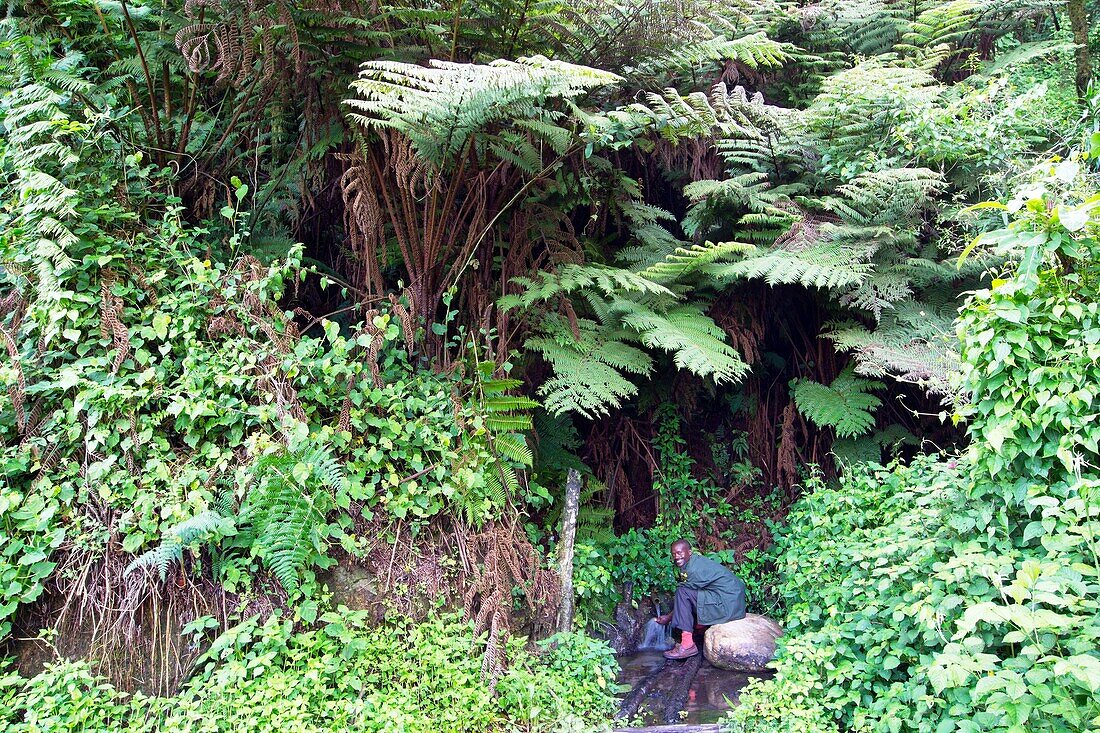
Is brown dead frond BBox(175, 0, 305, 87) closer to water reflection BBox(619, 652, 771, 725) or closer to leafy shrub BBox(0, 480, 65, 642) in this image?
leafy shrub BBox(0, 480, 65, 642)

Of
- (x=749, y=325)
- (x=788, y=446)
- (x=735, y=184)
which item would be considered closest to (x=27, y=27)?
(x=735, y=184)

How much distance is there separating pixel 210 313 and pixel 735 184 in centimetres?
409

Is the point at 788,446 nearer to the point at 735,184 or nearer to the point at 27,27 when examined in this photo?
the point at 735,184

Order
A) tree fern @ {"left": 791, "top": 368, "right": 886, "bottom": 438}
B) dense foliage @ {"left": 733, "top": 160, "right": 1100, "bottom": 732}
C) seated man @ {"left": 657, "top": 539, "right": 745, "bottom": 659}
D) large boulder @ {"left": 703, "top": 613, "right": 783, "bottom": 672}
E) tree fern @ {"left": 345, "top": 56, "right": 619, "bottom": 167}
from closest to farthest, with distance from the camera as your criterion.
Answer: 1. dense foliage @ {"left": 733, "top": 160, "right": 1100, "bottom": 732}
2. tree fern @ {"left": 345, "top": 56, "right": 619, "bottom": 167}
3. large boulder @ {"left": 703, "top": 613, "right": 783, "bottom": 672}
4. tree fern @ {"left": 791, "top": 368, "right": 886, "bottom": 438}
5. seated man @ {"left": 657, "top": 539, "right": 745, "bottom": 659}

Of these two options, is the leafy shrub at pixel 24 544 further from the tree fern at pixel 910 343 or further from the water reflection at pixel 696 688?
the tree fern at pixel 910 343

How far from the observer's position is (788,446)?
20.9 feet

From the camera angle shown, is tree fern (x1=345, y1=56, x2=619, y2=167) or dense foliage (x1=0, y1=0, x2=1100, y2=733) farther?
tree fern (x1=345, y1=56, x2=619, y2=167)

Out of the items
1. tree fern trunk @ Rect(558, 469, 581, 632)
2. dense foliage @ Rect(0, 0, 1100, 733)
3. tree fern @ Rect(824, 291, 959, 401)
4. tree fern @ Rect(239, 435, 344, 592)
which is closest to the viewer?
dense foliage @ Rect(0, 0, 1100, 733)

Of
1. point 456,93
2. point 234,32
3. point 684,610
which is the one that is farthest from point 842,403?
point 234,32

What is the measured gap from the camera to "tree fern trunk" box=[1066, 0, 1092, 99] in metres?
5.99

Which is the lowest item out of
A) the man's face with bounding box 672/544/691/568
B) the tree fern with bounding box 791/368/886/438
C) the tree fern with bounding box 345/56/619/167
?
the man's face with bounding box 672/544/691/568

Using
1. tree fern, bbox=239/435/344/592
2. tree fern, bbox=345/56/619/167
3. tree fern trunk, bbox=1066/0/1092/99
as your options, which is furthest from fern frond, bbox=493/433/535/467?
tree fern trunk, bbox=1066/0/1092/99

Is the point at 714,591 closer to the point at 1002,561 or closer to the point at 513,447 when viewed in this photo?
the point at 513,447

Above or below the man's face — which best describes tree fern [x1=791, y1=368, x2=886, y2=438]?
above
